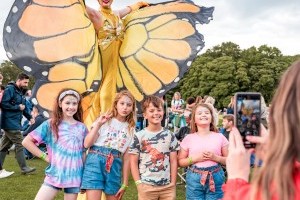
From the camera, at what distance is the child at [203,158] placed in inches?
148

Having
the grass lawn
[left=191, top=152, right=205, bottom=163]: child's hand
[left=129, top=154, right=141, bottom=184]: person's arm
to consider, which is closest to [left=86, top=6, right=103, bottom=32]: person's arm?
[left=129, top=154, right=141, bottom=184]: person's arm

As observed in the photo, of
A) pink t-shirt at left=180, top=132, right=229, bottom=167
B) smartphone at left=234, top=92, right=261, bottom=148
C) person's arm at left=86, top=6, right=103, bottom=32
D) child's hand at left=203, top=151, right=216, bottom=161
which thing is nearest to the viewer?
smartphone at left=234, top=92, right=261, bottom=148

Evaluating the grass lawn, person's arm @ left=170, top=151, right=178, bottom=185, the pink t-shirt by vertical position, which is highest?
the pink t-shirt

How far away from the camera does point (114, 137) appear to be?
395 centimetres

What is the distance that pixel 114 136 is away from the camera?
3.95 m

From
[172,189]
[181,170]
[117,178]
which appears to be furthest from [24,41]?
[181,170]

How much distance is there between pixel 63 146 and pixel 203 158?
3.66ft

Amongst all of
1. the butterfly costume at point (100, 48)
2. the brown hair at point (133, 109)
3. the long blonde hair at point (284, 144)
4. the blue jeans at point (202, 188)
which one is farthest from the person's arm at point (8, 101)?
the long blonde hair at point (284, 144)

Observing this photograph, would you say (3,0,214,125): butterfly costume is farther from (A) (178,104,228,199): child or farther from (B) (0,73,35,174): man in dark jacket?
(B) (0,73,35,174): man in dark jacket

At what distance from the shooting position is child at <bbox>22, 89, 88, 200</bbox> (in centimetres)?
373

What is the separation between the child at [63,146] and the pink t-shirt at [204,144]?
2.84 ft

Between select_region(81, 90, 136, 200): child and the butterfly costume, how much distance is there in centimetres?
36

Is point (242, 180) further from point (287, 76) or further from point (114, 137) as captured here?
point (114, 137)

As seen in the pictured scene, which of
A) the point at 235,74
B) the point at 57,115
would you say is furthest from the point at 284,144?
the point at 235,74
